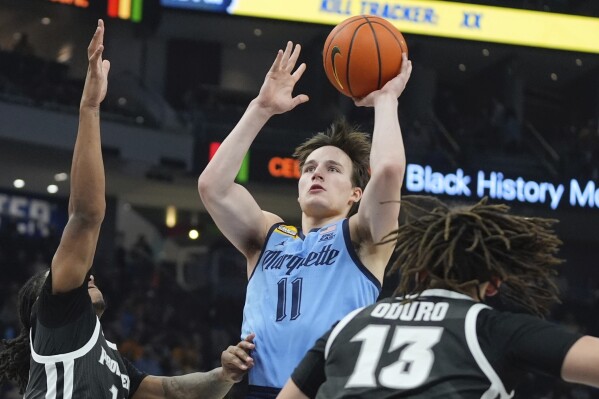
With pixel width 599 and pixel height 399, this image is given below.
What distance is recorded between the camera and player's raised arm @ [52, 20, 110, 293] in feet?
12.7

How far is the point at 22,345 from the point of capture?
438 centimetres

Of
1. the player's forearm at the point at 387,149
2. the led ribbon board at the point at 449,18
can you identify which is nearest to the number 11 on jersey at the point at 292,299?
the player's forearm at the point at 387,149

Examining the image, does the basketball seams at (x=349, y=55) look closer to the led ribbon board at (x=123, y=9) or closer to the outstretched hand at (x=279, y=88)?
the outstretched hand at (x=279, y=88)

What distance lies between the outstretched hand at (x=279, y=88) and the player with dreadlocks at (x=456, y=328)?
5.05 feet

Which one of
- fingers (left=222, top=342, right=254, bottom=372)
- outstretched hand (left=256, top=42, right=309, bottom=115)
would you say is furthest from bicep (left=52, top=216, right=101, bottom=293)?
outstretched hand (left=256, top=42, right=309, bottom=115)

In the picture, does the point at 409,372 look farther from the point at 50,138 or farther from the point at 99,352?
the point at 50,138

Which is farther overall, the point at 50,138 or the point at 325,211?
the point at 50,138

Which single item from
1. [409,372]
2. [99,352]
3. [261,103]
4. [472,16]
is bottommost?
[99,352]

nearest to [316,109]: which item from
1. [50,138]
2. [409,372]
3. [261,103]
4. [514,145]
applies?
[514,145]

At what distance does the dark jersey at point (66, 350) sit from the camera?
391 centimetres

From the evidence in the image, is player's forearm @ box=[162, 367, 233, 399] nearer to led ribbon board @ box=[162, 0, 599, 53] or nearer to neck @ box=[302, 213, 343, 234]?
neck @ box=[302, 213, 343, 234]

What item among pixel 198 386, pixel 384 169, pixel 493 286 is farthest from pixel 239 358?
pixel 493 286

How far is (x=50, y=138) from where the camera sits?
623 inches

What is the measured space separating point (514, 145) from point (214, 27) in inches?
258
